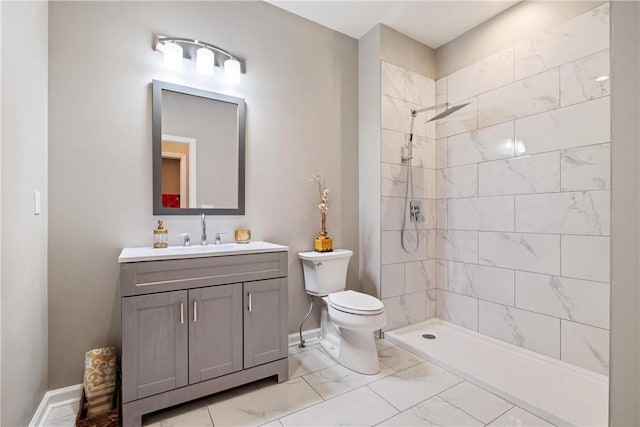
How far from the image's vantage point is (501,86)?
2.46m

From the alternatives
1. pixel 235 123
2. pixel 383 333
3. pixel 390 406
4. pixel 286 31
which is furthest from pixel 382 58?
pixel 390 406

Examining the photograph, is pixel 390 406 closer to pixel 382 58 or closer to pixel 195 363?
pixel 195 363

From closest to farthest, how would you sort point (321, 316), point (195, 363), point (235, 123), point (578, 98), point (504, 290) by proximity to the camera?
point (195, 363) → point (578, 98) → point (235, 123) → point (504, 290) → point (321, 316)

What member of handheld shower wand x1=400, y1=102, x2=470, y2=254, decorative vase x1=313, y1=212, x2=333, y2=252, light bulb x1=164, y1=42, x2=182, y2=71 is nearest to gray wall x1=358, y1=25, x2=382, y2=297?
handheld shower wand x1=400, y1=102, x2=470, y2=254

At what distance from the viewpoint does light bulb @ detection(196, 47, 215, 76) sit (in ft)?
6.63

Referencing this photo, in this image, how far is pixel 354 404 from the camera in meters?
1.72

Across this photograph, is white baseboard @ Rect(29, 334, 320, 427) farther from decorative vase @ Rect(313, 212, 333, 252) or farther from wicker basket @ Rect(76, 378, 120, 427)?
decorative vase @ Rect(313, 212, 333, 252)

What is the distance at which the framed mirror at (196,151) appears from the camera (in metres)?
1.95

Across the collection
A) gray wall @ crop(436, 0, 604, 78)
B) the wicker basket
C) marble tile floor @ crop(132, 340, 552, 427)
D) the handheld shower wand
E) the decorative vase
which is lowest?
marble tile floor @ crop(132, 340, 552, 427)

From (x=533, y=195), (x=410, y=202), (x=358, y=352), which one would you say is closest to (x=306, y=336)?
(x=358, y=352)

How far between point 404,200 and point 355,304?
115 cm

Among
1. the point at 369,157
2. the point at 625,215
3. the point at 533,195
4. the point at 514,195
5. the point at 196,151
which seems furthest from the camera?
the point at 369,157

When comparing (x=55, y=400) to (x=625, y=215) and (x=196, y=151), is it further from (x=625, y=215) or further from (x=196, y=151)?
(x=625, y=215)

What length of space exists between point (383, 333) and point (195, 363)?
156 cm
